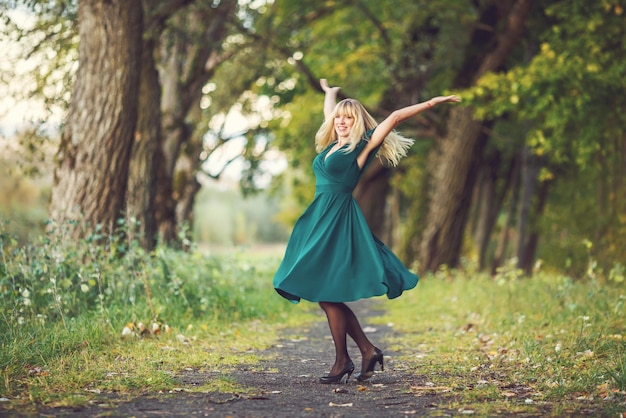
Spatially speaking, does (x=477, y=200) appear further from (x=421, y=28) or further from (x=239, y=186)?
(x=421, y=28)

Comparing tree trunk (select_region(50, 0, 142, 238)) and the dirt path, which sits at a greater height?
tree trunk (select_region(50, 0, 142, 238))

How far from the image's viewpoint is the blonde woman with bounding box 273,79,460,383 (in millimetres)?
6078

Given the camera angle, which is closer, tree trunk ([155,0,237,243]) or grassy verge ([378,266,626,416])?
grassy verge ([378,266,626,416])

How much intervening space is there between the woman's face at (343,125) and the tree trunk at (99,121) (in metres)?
4.30

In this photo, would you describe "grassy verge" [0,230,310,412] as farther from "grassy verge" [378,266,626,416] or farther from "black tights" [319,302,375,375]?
"grassy verge" [378,266,626,416]

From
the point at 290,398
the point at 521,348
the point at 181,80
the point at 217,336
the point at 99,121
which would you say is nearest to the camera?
the point at 290,398

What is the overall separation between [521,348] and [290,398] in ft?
8.98

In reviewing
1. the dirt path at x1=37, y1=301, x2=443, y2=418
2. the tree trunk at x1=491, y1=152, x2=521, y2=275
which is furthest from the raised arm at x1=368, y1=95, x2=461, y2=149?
the tree trunk at x1=491, y1=152, x2=521, y2=275

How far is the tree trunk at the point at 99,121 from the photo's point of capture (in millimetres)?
9773

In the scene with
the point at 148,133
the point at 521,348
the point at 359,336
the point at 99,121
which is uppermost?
the point at 148,133

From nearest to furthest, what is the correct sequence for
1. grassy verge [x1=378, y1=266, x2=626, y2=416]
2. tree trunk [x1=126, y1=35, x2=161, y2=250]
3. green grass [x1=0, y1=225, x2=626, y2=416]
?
grassy verge [x1=378, y1=266, x2=626, y2=416], green grass [x1=0, y1=225, x2=626, y2=416], tree trunk [x1=126, y1=35, x2=161, y2=250]

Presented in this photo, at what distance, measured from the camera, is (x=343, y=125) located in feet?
21.1

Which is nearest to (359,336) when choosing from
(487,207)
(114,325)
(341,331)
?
(341,331)

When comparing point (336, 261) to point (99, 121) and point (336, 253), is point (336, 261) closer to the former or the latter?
point (336, 253)
